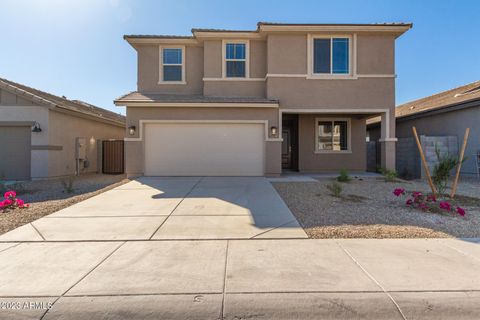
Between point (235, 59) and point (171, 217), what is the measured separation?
9006 mm

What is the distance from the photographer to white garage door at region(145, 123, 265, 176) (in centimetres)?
1118

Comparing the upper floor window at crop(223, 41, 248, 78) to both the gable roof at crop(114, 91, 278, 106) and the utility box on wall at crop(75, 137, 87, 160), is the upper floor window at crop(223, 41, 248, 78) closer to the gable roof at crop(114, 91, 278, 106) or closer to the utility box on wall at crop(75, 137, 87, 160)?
the gable roof at crop(114, 91, 278, 106)

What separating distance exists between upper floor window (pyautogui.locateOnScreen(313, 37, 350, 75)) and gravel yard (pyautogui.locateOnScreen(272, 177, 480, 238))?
5686 millimetres

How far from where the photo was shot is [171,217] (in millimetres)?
5609

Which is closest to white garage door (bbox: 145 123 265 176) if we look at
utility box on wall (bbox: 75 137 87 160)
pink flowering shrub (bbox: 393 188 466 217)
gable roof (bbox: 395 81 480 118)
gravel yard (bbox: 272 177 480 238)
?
gravel yard (bbox: 272 177 480 238)

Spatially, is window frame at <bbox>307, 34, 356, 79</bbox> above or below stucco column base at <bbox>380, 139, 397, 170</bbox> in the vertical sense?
above

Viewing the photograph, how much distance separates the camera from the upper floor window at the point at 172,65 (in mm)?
12758

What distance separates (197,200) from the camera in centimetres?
709

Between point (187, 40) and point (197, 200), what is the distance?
28.8 ft

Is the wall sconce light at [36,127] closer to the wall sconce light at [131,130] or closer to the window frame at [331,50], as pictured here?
the wall sconce light at [131,130]

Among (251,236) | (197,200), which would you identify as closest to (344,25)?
(197,200)

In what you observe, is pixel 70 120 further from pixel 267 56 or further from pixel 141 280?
pixel 141 280

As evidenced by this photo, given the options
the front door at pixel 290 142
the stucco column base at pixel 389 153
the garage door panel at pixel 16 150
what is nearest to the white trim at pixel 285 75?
the front door at pixel 290 142

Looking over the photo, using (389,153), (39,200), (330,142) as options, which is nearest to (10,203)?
(39,200)
